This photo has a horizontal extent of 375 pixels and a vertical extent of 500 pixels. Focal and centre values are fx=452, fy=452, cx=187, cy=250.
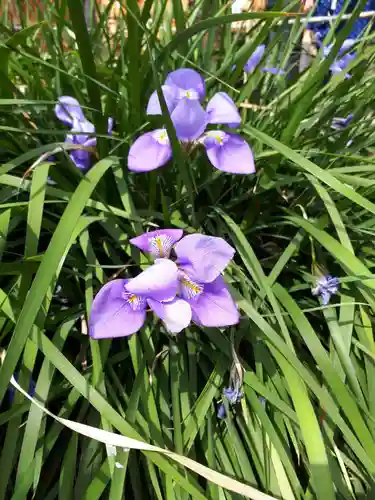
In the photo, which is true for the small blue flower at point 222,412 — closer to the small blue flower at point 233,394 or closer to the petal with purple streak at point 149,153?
the small blue flower at point 233,394

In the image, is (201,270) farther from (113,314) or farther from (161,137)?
(161,137)

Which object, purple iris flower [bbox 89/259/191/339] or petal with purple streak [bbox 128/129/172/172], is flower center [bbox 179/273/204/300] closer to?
purple iris flower [bbox 89/259/191/339]

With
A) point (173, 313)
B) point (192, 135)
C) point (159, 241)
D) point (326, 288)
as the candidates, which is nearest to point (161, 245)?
point (159, 241)

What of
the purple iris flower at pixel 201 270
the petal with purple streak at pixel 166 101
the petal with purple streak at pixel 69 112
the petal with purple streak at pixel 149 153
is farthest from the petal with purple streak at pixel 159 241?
the petal with purple streak at pixel 69 112

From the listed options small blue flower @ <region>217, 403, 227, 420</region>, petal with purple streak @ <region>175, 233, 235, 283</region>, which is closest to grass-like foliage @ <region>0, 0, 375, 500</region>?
small blue flower @ <region>217, 403, 227, 420</region>

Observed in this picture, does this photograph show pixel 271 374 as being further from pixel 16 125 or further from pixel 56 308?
pixel 16 125

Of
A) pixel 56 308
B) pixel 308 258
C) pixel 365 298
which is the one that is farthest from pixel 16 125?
pixel 365 298

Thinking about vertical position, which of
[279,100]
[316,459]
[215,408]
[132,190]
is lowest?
[215,408]
